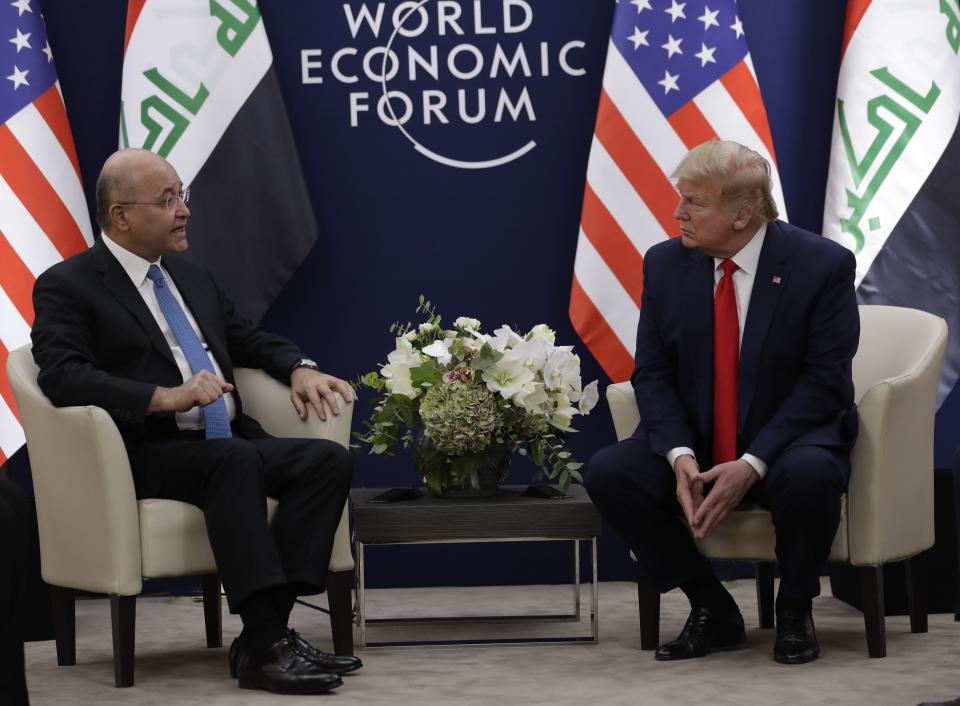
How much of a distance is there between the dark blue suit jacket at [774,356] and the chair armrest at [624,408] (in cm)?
11

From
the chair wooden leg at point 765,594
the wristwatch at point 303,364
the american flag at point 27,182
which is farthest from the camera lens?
the american flag at point 27,182

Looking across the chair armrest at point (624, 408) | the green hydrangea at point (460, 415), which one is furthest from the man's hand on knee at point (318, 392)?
the chair armrest at point (624, 408)

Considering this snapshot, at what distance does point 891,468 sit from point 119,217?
6.74 feet

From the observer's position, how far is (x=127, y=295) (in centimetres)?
343

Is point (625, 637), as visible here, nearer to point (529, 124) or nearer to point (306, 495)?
point (306, 495)

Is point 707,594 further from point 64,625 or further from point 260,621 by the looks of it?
point 64,625

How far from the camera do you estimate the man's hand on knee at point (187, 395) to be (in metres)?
3.20

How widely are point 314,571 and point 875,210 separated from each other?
2298 millimetres

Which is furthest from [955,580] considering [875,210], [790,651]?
[875,210]

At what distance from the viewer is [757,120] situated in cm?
437

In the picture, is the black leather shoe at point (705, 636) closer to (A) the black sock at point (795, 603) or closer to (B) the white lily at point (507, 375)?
(A) the black sock at point (795, 603)

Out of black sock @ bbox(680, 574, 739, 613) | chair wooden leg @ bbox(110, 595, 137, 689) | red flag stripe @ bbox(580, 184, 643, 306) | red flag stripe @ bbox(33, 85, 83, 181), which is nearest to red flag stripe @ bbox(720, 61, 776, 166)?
red flag stripe @ bbox(580, 184, 643, 306)

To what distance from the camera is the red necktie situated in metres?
3.39

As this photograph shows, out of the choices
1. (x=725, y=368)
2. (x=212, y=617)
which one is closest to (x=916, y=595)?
(x=725, y=368)
